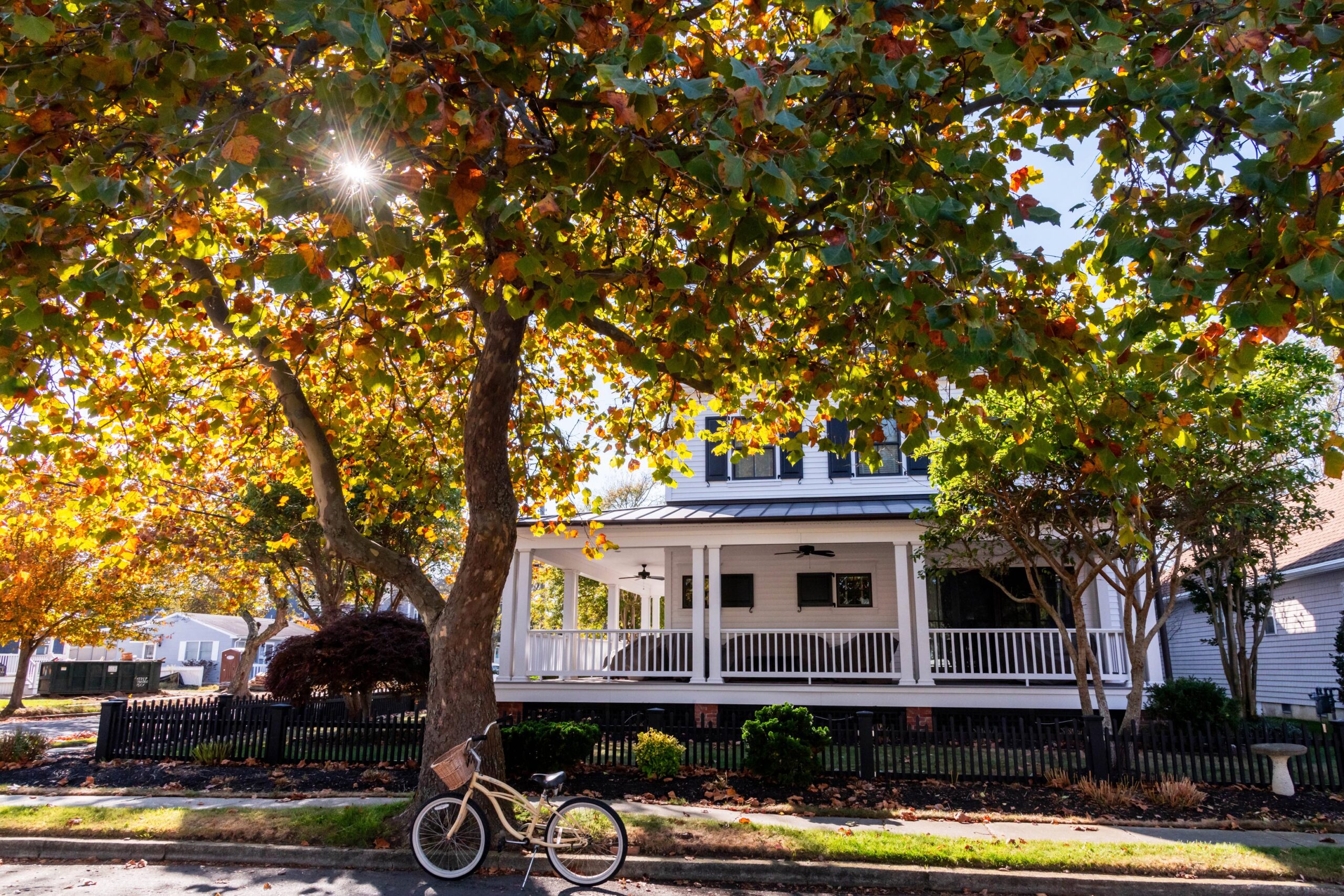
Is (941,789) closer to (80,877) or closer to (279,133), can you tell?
(80,877)

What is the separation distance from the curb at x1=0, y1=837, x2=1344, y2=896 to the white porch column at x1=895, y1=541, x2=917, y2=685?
8285 mm

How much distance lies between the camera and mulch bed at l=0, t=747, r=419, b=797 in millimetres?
11141

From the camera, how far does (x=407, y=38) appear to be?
15.1 ft

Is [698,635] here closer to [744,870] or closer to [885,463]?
[885,463]

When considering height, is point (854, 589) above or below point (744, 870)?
above

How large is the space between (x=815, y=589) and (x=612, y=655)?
5192 mm

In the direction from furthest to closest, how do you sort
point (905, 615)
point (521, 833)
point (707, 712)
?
point (707, 712), point (905, 615), point (521, 833)

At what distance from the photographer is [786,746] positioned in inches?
416

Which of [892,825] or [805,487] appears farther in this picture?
[805,487]

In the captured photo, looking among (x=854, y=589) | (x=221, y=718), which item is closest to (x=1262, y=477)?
(x=854, y=589)

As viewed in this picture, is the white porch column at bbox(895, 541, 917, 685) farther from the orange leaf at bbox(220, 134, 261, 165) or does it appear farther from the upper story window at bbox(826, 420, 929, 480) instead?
the orange leaf at bbox(220, 134, 261, 165)

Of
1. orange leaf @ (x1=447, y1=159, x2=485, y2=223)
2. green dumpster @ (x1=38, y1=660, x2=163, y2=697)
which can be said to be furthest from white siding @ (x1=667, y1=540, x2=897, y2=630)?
green dumpster @ (x1=38, y1=660, x2=163, y2=697)

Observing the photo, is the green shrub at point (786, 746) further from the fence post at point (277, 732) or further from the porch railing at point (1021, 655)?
the fence post at point (277, 732)

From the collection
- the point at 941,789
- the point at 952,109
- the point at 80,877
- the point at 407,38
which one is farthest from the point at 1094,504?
the point at 80,877
